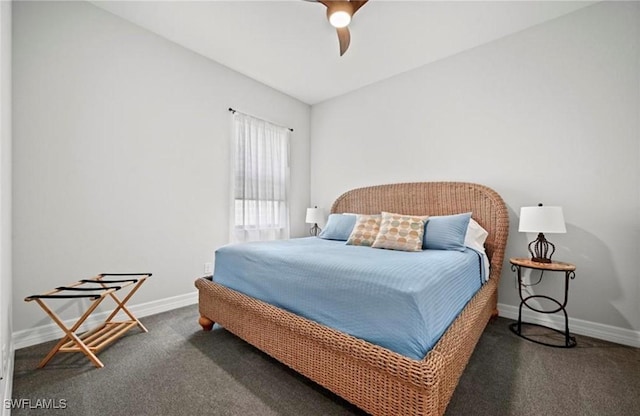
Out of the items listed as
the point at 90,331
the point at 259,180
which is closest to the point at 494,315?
the point at 259,180

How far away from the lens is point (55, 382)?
5.20 ft

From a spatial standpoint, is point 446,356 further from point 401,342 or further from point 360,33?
point 360,33

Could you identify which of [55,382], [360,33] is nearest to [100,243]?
[55,382]

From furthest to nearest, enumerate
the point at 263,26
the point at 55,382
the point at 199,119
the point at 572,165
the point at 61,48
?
the point at 199,119, the point at 263,26, the point at 572,165, the point at 61,48, the point at 55,382

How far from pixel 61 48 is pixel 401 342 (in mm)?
3322

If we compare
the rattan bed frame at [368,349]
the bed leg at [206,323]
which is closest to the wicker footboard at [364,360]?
the rattan bed frame at [368,349]

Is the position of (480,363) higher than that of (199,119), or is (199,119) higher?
(199,119)

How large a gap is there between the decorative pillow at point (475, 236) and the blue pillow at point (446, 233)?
9 centimetres

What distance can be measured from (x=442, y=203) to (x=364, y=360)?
2288 millimetres

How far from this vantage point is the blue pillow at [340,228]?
3.13 m

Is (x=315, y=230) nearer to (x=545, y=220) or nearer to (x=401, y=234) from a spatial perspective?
(x=401, y=234)

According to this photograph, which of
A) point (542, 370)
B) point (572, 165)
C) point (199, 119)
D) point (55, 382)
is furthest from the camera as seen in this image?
point (199, 119)

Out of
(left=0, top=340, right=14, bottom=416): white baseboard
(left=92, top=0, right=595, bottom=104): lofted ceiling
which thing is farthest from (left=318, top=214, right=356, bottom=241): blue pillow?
(left=0, top=340, right=14, bottom=416): white baseboard

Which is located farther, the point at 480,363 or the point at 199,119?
the point at 199,119
